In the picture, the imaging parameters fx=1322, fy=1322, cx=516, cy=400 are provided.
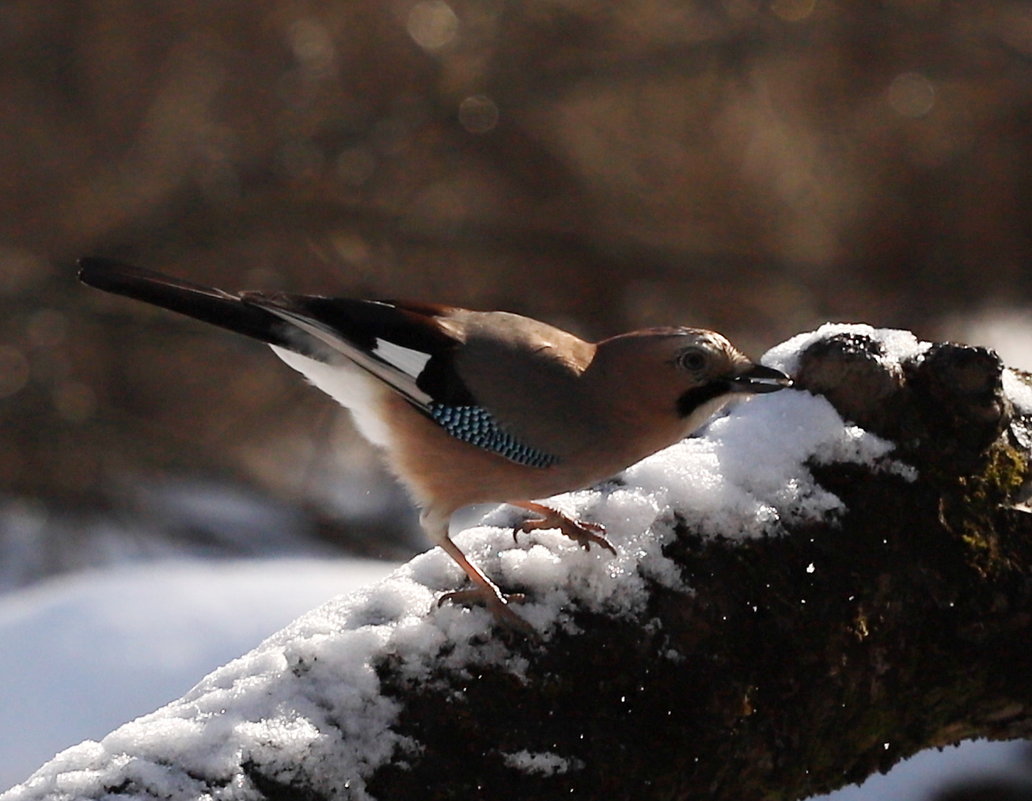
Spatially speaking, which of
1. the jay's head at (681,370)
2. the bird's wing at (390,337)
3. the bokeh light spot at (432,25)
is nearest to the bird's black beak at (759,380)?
the jay's head at (681,370)

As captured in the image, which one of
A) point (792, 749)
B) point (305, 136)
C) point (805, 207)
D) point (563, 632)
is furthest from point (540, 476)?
point (805, 207)

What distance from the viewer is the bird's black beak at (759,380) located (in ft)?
5.94

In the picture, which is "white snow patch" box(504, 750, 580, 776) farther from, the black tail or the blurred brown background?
the blurred brown background

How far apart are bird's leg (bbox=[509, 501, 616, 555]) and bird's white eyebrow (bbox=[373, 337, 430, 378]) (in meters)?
0.28

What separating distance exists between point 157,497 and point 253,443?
37 centimetres

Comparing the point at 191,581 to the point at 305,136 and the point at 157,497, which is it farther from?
the point at 305,136

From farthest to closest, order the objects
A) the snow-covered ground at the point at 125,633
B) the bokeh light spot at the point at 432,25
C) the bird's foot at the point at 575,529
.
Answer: the bokeh light spot at the point at 432,25 < the snow-covered ground at the point at 125,633 < the bird's foot at the point at 575,529

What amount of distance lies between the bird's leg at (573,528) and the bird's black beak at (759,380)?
10.9 inches

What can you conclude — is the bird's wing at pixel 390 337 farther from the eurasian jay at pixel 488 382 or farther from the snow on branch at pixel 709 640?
the snow on branch at pixel 709 640

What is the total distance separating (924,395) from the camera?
1883 mm

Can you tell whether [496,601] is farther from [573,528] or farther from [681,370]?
[681,370]

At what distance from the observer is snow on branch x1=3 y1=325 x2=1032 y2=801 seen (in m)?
1.40

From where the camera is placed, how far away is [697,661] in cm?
161

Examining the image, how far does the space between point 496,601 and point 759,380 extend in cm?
51
